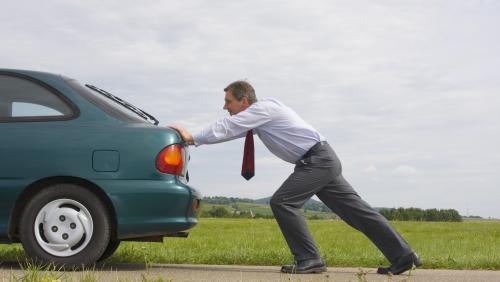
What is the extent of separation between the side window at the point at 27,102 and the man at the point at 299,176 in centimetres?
105

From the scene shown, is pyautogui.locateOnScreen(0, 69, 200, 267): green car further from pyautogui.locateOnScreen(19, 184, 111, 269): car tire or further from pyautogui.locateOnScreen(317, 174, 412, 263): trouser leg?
pyautogui.locateOnScreen(317, 174, 412, 263): trouser leg

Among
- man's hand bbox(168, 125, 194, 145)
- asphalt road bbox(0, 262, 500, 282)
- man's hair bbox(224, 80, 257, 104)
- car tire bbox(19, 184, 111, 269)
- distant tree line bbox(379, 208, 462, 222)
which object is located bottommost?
distant tree line bbox(379, 208, 462, 222)

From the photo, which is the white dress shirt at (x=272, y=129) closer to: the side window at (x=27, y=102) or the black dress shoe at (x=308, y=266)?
the black dress shoe at (x=308, y=266)

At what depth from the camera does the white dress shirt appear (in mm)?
6496

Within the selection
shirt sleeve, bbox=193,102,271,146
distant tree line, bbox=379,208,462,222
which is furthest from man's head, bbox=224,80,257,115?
distant tree line, bbox=379,208,462,222

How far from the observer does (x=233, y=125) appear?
6516 mm

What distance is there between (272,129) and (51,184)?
6.31ft

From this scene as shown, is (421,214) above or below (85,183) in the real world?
below

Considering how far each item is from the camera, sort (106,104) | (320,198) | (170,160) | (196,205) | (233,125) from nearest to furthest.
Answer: (170,160) < (106,104) < (196,205) < (233,125) < (320,198)

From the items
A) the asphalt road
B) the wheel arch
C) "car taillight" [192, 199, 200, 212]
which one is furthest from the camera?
"car taillight" [192, 199, 200, 212]

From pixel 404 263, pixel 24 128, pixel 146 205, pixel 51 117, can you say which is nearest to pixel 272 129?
pixel 146 205

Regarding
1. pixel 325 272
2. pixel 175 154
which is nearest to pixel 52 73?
pixel 175 154

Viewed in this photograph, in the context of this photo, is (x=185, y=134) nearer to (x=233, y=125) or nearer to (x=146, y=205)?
(x=233, y=125)

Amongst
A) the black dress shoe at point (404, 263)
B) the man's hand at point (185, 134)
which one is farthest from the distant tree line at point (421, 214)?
the man's hand at point (185, 134)
